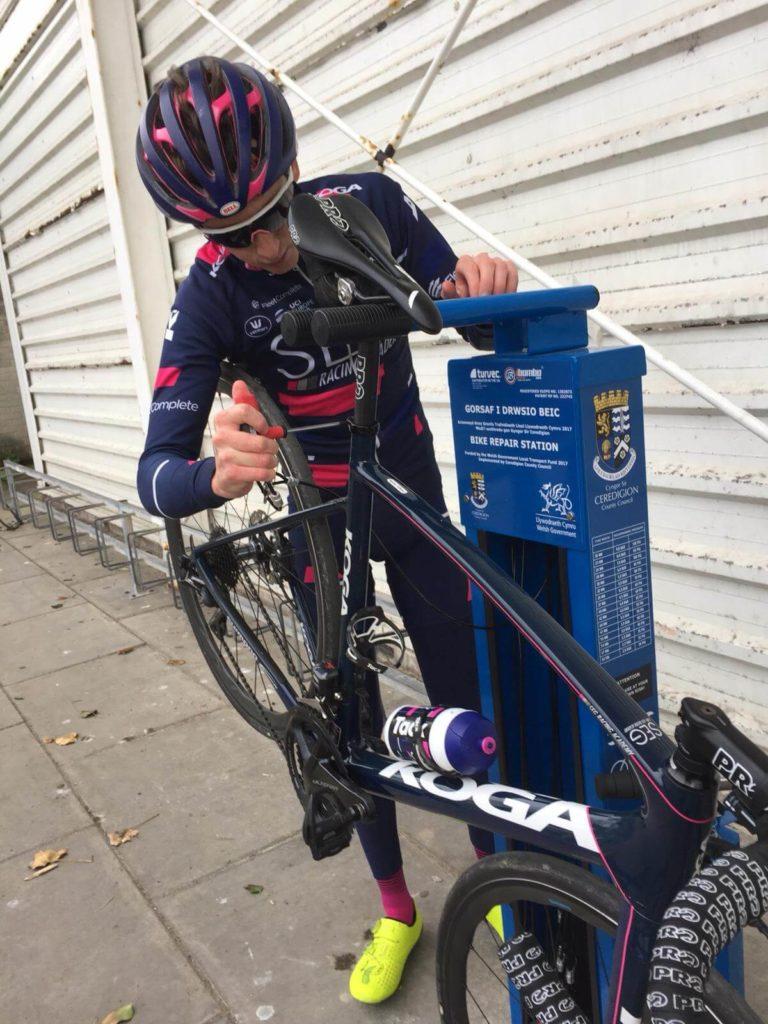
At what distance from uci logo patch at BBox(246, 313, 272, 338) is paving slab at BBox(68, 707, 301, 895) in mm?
1855

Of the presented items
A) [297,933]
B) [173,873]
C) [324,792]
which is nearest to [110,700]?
[173,873]

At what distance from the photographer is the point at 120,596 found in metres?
5.83

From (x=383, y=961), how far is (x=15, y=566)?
5653 millimetres

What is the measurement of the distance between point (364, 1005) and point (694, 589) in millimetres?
1691

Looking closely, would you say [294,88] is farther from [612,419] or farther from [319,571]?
[612,419]

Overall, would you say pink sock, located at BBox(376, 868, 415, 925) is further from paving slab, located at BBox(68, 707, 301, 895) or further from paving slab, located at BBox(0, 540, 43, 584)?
paving slab, located at BBox(0, 540, 43, 584)

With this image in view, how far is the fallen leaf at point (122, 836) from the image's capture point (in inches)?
119

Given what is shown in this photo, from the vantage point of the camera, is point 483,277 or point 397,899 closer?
point 483,277

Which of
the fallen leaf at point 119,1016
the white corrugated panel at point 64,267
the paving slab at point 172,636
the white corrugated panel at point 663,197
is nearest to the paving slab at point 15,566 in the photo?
the white corrugated panel at point 64,267

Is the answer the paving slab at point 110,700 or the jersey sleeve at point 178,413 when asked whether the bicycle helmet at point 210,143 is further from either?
the paving slab at point 110,700

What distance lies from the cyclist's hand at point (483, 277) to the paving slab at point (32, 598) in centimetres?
472

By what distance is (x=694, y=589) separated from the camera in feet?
9.62

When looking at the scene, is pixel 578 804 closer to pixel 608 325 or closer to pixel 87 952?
pixel 608 325

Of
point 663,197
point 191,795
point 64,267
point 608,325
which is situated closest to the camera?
point 608,325
